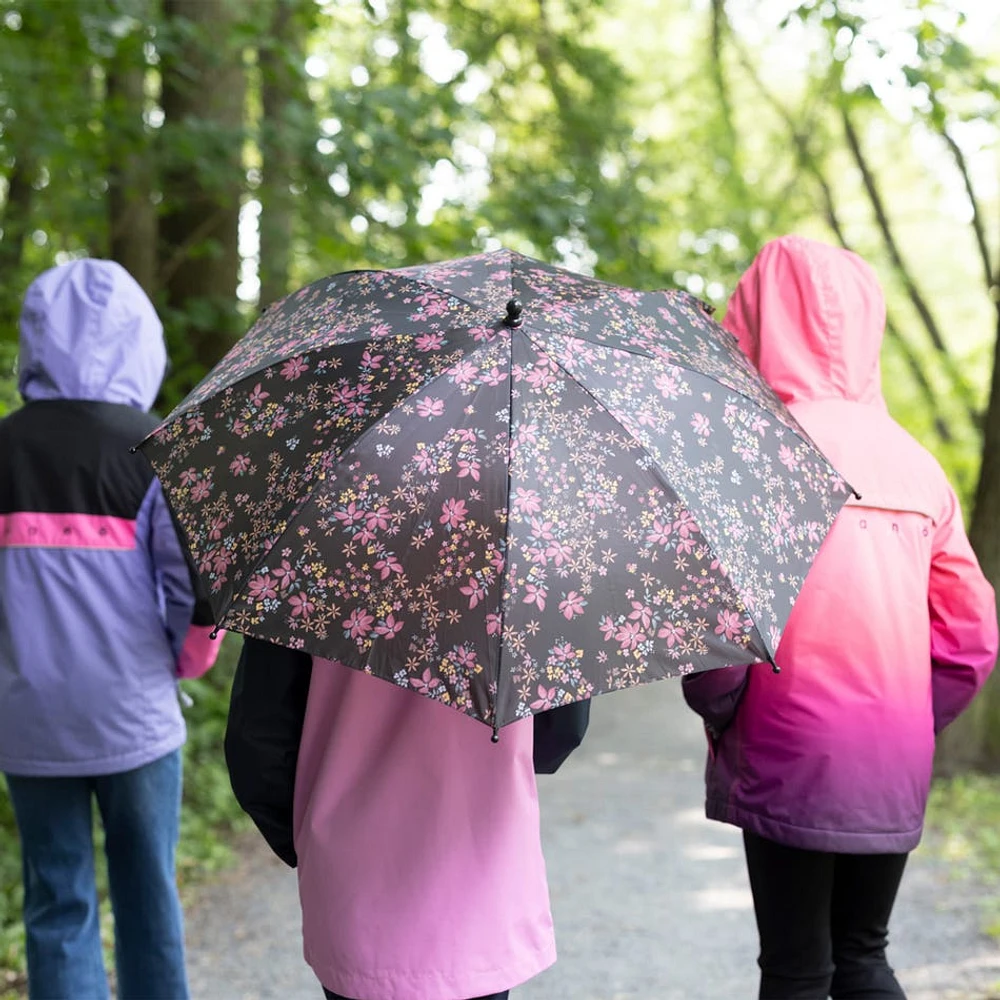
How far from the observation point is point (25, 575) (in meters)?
3.37

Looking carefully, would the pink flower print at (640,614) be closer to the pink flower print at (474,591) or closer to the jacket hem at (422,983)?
the pink flower print at (474,591)

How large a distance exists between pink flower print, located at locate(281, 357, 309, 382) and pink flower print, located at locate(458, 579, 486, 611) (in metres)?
0.55

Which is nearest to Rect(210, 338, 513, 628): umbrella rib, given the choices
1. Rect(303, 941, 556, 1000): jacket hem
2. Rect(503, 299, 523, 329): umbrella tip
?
Rect(503, 299, 523, 329): umbrella tip

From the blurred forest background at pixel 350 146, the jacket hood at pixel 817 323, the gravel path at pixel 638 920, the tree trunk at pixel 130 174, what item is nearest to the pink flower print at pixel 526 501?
the jacket hood at pixel 817 323

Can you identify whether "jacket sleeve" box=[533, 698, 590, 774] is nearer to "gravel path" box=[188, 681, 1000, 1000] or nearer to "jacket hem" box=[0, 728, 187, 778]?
"jacket hem" box=[0, 728, 187, 778]

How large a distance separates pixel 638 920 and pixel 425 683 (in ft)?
12.9

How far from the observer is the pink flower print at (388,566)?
2.06 metres

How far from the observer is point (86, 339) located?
3473 mm

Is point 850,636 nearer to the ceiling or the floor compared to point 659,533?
nearer to the floor

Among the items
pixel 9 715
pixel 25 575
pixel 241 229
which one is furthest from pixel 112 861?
pixel 241 229

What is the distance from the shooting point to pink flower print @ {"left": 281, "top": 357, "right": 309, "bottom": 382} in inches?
89.7

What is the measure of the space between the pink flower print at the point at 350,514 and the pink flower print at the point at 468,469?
0.59 feet

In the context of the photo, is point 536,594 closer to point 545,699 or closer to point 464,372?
Result: point 545,699

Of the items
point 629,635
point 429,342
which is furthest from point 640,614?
point 429,342
